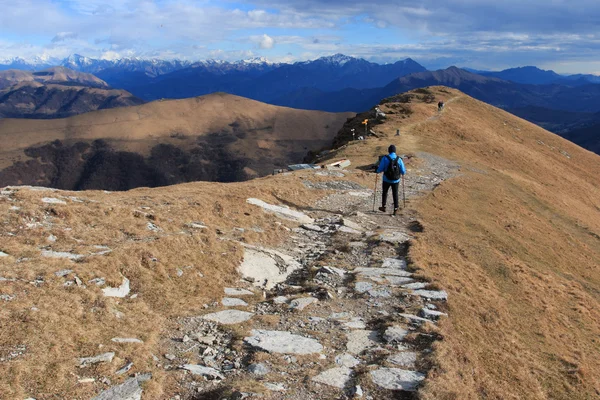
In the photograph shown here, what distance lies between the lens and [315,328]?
11227mm

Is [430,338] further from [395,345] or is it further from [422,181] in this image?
[422,181]

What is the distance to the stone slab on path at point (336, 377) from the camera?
8.69 m

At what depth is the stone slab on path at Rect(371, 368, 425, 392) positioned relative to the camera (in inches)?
341

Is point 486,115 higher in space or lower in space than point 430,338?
higher

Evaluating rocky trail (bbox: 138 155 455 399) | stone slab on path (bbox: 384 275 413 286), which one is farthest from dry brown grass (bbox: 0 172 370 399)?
stone slab on path (bbox: 384 275 413 286)

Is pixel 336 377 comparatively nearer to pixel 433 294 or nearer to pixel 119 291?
pixel 433 294

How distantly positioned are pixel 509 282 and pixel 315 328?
445 inches

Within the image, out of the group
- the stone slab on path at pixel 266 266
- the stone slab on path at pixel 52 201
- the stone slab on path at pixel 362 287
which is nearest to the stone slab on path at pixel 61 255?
the stone slab on path at pixel 52 201

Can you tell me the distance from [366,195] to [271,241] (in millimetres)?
12323

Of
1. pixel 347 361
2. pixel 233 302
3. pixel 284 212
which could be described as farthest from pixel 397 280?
pixel 284 212

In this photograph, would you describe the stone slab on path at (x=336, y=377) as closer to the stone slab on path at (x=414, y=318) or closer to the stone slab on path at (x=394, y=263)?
the stone slab on path at (x=414, y=318)

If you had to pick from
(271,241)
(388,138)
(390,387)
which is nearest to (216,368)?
(390,387)

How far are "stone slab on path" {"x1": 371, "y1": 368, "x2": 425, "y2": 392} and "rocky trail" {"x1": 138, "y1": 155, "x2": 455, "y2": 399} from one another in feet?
0.07

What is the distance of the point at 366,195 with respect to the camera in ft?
93.9
